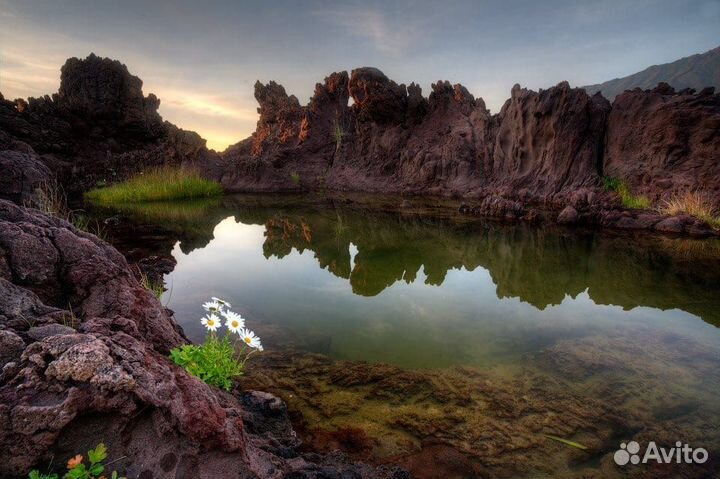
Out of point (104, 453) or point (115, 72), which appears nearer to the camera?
point (104, 453)

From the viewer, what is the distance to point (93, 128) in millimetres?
25141

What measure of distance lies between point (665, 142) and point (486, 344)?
15633 millimetres

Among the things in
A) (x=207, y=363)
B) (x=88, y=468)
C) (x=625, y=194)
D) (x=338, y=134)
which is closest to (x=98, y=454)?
(x=88, y=468)

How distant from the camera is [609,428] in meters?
3.03

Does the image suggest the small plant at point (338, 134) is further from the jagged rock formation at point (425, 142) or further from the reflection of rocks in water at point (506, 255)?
the reflection of rocks in water at point (506, 255)

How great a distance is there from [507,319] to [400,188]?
2173 centimetres

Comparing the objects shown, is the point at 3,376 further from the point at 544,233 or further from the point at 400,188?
the point at 400,188

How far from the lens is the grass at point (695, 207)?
11245 mm

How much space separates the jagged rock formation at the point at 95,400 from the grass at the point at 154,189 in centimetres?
1702

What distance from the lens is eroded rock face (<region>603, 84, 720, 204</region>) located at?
13.7m

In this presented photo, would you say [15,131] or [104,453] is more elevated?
[15,131]

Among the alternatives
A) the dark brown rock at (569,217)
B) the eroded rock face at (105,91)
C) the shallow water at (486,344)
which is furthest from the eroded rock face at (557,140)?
the eroded rock face at (105,91)

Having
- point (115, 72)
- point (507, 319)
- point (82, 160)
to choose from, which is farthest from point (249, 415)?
point (115, 72)

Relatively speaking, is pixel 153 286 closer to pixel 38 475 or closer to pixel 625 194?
pixel 38 475
